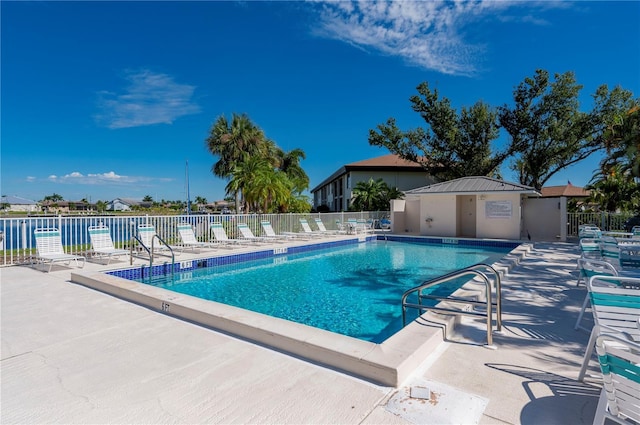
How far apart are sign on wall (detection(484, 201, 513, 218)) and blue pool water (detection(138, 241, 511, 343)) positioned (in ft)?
13.5

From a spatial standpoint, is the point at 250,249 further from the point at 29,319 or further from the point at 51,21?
the point at 51,21

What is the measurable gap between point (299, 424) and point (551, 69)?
27875 millimetres

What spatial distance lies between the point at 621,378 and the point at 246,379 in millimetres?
2491

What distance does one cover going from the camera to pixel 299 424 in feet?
6.98

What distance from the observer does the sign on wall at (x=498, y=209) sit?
1503cm

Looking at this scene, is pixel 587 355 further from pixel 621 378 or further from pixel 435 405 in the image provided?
pixel 435 405

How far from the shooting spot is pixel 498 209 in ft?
50.2

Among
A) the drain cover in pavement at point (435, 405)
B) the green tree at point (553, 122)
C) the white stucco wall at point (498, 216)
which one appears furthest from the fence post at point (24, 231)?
the green tree at point (553, 122)

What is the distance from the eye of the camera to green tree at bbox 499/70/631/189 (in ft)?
68.4

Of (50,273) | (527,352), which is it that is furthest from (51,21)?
(527,352)

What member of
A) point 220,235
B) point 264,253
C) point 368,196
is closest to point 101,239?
point 220,235

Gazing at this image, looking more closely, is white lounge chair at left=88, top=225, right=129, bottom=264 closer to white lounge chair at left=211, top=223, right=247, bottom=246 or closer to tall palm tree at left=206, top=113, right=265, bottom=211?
white lounge chair at left=211, top=223, right=247, bottom=246

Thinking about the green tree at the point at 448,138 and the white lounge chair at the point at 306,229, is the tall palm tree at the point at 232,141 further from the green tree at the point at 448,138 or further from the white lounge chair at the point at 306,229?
the white lounge chair at the point at 306,229

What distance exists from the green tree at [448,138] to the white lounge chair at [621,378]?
24297mm
